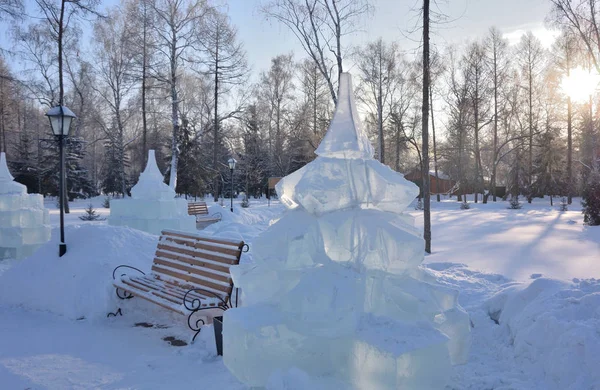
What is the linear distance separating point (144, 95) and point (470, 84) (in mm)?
20867

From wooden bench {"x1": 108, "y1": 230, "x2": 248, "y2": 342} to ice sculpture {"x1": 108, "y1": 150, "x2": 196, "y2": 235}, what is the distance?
5.76 metres

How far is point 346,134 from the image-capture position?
317cm

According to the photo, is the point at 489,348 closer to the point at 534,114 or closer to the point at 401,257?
the point at 401,257

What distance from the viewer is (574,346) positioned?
9.77 feet

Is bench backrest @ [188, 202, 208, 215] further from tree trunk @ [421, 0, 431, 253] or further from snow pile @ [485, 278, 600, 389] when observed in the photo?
snow pile @ [485, 278, 600, 389]

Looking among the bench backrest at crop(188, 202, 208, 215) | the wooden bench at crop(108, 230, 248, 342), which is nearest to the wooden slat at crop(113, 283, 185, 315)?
the wooden bench at crop(108, 230, 248, 342)

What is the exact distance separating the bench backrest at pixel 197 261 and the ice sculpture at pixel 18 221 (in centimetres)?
549

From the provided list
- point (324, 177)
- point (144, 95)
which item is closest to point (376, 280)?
point (324, 177)

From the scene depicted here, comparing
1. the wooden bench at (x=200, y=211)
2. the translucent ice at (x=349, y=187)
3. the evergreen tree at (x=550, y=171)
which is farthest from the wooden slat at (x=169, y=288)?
the evergreen tree at (x=550, y=171)

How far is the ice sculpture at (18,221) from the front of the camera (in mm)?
9211

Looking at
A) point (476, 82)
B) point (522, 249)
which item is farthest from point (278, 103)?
point (522, 249)

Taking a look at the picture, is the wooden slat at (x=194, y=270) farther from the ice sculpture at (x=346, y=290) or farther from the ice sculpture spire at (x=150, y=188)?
the ice sculpture spire at (x=150, y=188)

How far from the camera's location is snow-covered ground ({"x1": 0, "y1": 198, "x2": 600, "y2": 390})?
3.18m

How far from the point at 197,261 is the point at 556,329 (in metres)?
3.71
